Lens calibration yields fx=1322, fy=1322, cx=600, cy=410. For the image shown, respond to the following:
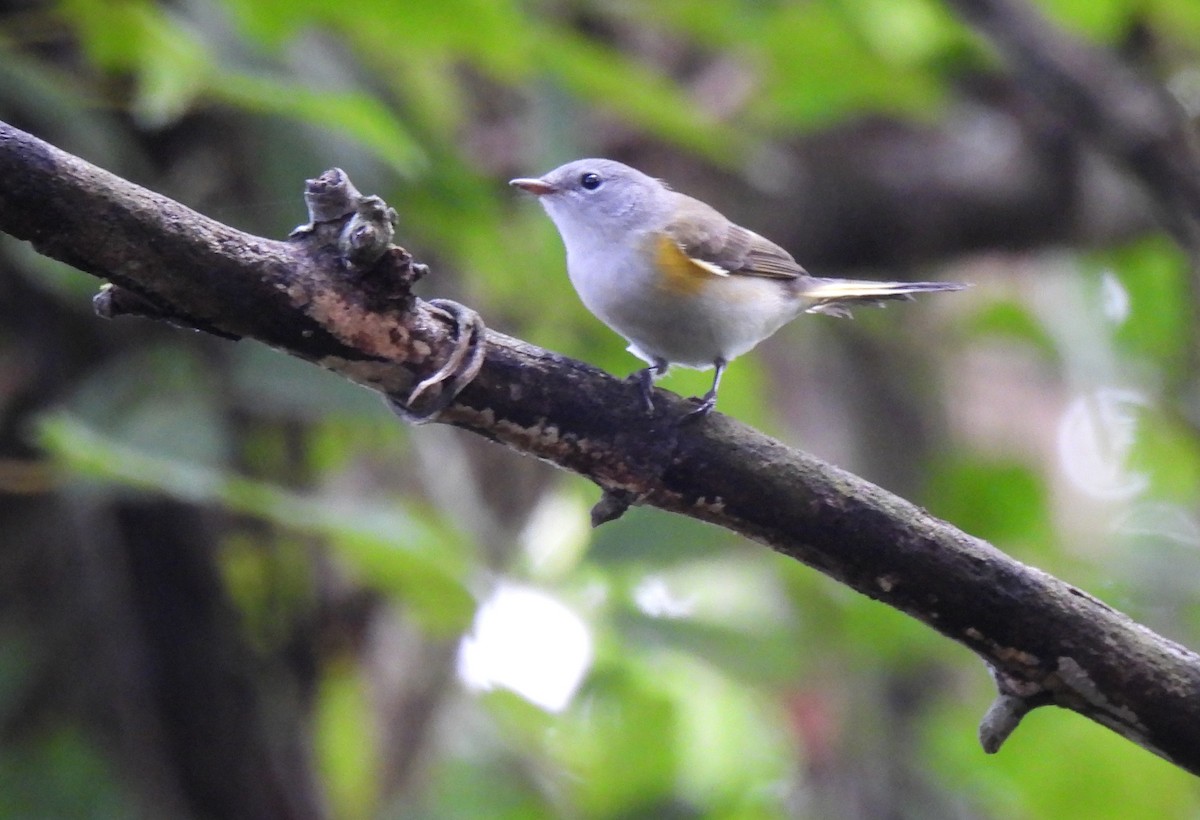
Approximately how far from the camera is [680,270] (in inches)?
113

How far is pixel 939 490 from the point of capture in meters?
4.96

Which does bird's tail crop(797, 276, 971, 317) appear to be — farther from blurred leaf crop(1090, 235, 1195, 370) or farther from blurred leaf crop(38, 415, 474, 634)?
blurred leaf crop(1090, 235, 1195, 370)

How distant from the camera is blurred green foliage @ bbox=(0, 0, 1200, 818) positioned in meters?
3.04

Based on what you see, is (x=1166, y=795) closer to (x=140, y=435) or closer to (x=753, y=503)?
(x=753, y=503)

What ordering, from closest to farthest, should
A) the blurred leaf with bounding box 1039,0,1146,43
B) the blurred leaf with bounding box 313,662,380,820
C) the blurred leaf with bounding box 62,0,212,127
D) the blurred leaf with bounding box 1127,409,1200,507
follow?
the blurred leaf with bounding box 62,0,212,127 → the blurred leaf with bounding box 313,662,380,820 → the blurred leaf with bounding box 1039,0,1146,43 → the blurred leaf with bounding box 1127,409,1200,507

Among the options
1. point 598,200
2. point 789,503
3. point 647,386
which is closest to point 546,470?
point 598,200

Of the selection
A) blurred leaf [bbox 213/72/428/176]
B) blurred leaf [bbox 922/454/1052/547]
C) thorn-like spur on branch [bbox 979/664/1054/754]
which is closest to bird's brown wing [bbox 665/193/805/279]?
blurred leaf [bbox 213/72/428/176]

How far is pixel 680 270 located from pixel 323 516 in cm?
92

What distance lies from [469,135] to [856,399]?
238cm

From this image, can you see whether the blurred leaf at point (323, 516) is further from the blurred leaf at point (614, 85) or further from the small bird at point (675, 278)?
the blurred leaf at point (614, 85)

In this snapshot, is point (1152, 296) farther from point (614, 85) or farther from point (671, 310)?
point (671, 310)

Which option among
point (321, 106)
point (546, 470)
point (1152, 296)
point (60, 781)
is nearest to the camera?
point (321, 106)

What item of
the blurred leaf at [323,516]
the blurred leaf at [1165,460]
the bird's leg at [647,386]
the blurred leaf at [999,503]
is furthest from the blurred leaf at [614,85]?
the blurred leaf at [1165,460]

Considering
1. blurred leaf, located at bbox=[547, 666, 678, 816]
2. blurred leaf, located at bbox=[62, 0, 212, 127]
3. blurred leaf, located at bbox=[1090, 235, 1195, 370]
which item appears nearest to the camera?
blurred leaf, located at bbox=[62, 0, 212, 127]
